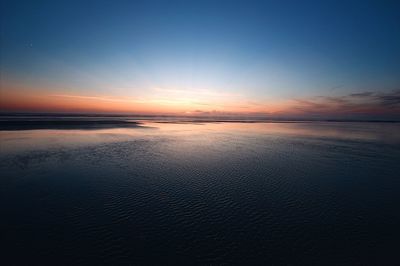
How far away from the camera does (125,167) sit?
17922 mm

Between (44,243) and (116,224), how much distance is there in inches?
93.9

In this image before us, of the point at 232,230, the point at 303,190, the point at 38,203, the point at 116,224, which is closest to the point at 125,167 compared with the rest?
the point at 38,203

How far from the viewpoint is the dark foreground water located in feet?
24.4

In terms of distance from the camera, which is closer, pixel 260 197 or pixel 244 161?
pixel 260 197

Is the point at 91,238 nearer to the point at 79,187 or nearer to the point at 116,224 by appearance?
the point at 116,224

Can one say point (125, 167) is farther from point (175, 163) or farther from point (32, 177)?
point (32, 177)

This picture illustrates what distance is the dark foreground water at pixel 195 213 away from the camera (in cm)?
744

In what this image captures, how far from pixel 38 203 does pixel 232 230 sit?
9177 mm

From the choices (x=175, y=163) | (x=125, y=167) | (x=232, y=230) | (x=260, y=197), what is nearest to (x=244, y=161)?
(x=175, y=163)

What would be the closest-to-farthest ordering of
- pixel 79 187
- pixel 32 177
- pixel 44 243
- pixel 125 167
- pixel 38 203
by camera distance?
pixel 44 243 < pixel 38 203 < pixel 79 187 < pixel 32 177 < pixel 125 167

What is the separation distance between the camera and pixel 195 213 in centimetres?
1034

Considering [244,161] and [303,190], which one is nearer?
[303,190]

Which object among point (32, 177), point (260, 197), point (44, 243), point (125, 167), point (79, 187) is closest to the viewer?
point (44, 243)

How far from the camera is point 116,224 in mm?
9164
